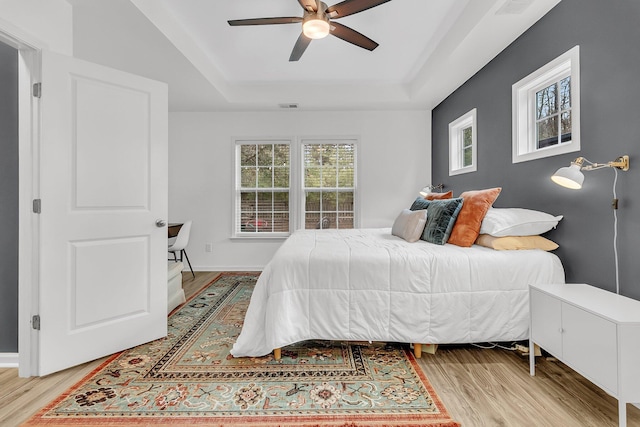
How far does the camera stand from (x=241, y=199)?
5.09 meters

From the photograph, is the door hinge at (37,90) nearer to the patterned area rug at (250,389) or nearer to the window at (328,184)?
the patterned area rug at (250,389)

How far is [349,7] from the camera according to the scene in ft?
7.20

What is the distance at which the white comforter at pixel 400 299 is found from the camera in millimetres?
2072

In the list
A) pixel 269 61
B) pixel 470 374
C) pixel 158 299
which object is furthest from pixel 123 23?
pixel 470 374

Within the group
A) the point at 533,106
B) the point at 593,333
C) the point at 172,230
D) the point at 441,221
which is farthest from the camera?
the point at 172,230

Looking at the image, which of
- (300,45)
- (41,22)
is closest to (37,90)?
(41,22)

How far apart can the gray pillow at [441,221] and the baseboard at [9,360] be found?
296 cm

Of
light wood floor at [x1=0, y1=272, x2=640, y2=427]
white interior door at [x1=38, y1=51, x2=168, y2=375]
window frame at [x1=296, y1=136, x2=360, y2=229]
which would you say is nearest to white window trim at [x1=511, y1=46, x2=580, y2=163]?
light wood floor at [x1=0, y1=272, x2=640, y2=427]

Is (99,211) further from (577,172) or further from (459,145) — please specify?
(459,145)

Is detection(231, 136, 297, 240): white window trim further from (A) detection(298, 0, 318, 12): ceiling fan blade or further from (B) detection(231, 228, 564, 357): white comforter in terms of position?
(B) detection(231, 228, 564, 357): white comforter

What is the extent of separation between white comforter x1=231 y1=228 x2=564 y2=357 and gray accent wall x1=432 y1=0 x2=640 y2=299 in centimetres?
41

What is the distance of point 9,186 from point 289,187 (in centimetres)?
331

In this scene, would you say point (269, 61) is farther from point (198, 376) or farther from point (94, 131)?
point (198, 376)

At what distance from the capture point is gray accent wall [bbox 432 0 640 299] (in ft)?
5.83
